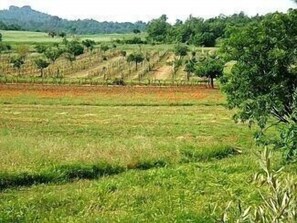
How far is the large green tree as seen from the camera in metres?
18.9

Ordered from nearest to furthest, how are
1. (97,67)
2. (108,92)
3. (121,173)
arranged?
(121,173), (108,92), (97,67)

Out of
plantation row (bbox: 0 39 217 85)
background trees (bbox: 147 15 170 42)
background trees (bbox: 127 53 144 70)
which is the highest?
background trees (bbox: 147 15 170 42)

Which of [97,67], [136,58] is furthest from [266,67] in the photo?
→ [97,67]

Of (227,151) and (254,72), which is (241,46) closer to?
(254,72)

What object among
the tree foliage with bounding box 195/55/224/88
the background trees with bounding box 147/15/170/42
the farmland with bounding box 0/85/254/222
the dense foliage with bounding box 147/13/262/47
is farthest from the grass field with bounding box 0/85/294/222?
the background trees with bounding box 147/15/170/42

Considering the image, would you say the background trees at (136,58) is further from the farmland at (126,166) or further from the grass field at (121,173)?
the grass field at (121,173)

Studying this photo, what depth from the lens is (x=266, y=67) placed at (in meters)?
19.3

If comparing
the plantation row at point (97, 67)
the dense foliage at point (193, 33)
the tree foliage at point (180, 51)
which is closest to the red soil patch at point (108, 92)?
the plantation row at point (97, 67)

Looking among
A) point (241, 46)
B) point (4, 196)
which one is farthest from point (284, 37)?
point (4, 196)

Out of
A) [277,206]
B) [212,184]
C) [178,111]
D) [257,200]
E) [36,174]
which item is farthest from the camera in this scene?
[178,111]

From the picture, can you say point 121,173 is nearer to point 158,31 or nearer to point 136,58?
point 136,58

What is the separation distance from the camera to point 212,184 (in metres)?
14.5

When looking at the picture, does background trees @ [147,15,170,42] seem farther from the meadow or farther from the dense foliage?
the meadow

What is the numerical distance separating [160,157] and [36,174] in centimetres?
517
